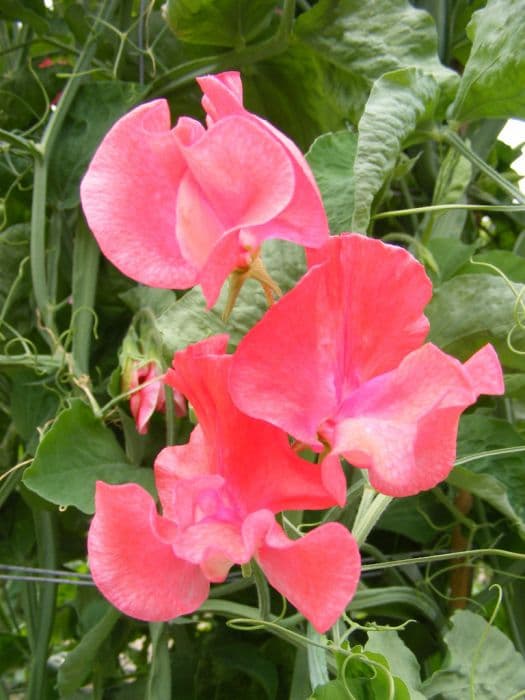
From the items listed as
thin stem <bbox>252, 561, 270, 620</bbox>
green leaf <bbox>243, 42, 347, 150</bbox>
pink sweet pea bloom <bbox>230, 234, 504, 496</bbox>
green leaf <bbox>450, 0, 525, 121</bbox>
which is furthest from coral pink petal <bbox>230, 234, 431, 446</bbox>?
green leaf <bbox>243, 42, 347, 150</bbox>

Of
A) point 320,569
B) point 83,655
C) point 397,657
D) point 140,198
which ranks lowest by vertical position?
point 83,655

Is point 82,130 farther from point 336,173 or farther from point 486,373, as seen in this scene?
point 486,373

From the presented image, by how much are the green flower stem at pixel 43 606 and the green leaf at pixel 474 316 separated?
1.40ft

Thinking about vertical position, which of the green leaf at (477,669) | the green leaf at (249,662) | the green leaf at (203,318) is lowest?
the green leaf at (249,662)

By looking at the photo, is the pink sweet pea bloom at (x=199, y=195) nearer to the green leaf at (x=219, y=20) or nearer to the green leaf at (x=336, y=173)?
the green leaf at (x=336, y=173)

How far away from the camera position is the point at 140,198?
0.37 m

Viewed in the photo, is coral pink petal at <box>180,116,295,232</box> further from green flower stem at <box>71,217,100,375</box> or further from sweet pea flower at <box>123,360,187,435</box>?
green flower stem at <box>71,217,100,375</box>

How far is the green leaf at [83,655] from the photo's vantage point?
2.18ft

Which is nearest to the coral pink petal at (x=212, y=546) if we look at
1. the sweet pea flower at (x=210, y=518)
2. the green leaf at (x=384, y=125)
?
the sweet pea flower at (x=210, y=518)

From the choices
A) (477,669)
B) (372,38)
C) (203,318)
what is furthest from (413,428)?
(372,38)

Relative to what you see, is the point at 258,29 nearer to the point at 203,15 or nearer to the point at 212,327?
the point at 203,15

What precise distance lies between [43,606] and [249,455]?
535 millimetres

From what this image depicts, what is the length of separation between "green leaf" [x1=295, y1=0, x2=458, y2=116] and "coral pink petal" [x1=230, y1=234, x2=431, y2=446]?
1.10 feet

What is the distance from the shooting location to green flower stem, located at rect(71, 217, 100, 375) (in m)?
0.77
